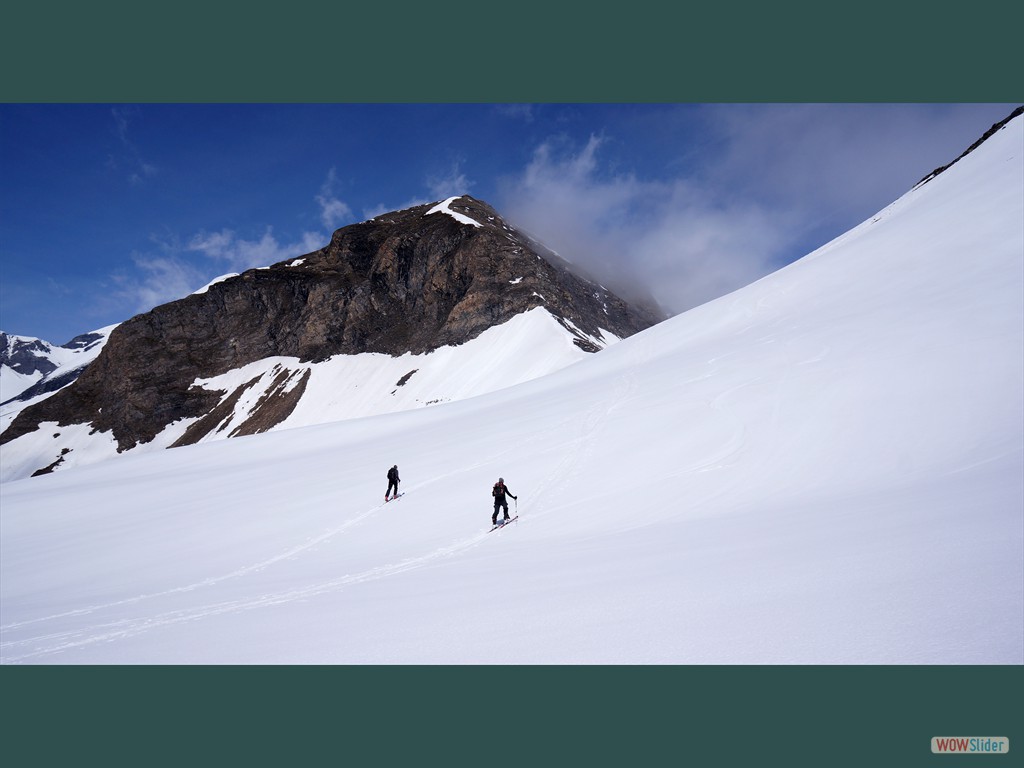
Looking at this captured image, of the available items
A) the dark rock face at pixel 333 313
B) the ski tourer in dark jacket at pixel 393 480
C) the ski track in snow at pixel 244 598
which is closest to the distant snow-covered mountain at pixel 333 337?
the dark rock face at pixel 333 313

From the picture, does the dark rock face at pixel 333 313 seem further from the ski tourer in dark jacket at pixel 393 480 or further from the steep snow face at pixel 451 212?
the ski tourer in dark jacket at pixel 393 480

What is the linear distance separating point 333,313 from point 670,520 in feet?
277

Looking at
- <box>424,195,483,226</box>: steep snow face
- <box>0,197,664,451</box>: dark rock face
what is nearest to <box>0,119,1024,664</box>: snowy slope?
<box>0,197,664,451</box>: dark rock face

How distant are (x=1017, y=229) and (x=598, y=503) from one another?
48.0 ft

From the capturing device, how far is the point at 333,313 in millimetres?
85688

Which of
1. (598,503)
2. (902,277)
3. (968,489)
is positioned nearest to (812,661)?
(968,489)

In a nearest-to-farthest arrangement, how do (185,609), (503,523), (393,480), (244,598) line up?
(185,609)
(244,598)
(503,523)
(393,480)

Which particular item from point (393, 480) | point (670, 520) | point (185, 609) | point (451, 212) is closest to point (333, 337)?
point (451, 212)

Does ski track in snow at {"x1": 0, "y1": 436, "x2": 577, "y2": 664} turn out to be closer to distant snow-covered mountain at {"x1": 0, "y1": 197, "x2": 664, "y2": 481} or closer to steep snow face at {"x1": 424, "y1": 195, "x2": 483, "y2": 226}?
distant snow-covered mountain at {"x1": 0, "y1": 197, "x2": 664, "y2": 481}

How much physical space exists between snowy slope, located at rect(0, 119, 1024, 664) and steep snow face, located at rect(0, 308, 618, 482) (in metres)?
38.7

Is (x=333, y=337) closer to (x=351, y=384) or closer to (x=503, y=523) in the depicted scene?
(x=351, y=384)

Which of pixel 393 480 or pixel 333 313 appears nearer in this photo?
pixel 393 480

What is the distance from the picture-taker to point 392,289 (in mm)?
87188

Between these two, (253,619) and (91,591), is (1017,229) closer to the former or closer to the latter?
(253,619)
